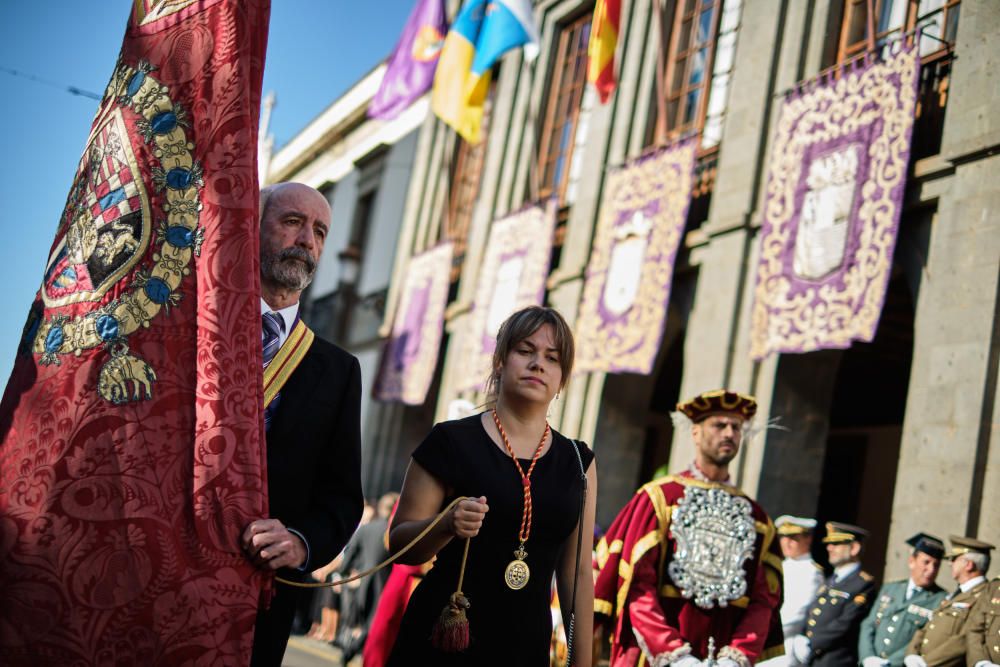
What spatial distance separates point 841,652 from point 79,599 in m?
6.68

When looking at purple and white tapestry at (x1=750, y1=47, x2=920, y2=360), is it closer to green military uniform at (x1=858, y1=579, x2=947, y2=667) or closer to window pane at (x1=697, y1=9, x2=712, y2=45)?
green military uniform at (x1=858, y1=579, x2=947, y2=667)

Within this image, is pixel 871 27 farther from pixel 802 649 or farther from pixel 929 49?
pixel 802 649

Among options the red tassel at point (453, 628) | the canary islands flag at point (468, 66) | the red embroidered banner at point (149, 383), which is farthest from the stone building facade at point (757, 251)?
the red embroidered banner at point (149, 383)

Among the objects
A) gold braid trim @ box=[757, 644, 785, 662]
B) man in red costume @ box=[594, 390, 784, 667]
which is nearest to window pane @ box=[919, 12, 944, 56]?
man in red costume @ box=[594, 390, 784, 667]

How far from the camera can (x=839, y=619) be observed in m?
7.71

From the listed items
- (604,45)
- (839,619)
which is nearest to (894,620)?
(839,619)

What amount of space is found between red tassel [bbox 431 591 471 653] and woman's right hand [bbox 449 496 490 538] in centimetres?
19

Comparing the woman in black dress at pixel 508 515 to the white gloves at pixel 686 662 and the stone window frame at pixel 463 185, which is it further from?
the stone window frame at pixel 463 185

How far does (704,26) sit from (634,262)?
Answer: 130 inches

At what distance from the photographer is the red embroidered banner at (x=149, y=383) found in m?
2.02

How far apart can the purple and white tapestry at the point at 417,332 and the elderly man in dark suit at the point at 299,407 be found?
14356 mm

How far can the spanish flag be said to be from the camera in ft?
43.7

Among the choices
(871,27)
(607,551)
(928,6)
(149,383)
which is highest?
(928,6)

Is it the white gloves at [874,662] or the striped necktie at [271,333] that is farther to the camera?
the white gloves at [874,662]
